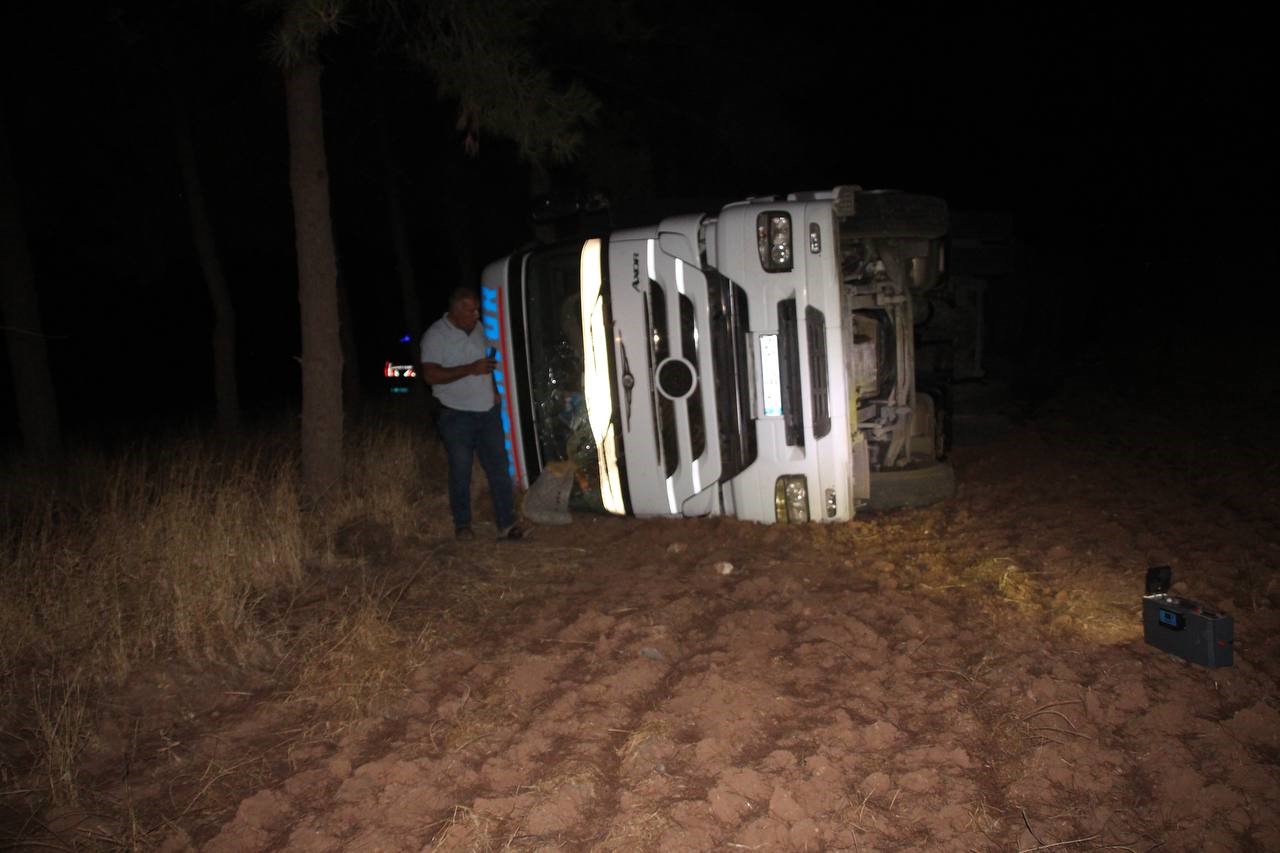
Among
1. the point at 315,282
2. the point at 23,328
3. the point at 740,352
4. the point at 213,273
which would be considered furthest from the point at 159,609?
the point at 213,273

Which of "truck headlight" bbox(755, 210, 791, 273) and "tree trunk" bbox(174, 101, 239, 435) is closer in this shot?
"truck headlight" bbox(755, 210, 791, 273)

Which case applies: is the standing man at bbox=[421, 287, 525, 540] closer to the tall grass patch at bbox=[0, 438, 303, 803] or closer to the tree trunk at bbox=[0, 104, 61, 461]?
the tall grass patch at bbox=[0, 438, 303, 803]

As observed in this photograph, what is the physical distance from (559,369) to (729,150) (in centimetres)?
656

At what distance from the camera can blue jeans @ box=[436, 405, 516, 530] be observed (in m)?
6.29

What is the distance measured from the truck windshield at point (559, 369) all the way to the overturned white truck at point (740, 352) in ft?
0.05

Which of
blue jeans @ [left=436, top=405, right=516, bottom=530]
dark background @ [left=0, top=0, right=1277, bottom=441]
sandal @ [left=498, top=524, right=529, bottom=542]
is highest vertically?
dark background @ [left=0, top=0, right=1277, bottom=441]

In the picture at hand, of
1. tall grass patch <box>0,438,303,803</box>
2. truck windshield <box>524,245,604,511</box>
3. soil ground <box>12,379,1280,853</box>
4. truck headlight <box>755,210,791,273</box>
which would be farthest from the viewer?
truck windshield <box>524,245,604,511</box>

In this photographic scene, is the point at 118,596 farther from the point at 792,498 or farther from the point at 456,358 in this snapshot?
the point at 792,498

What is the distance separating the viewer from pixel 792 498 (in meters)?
6.11

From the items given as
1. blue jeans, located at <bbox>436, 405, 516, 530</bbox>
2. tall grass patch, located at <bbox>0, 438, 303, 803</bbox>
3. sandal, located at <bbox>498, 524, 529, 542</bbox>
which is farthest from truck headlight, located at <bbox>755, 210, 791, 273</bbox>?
tall grass patch, located at <bbox>0, 438, 303, 803</bbox>

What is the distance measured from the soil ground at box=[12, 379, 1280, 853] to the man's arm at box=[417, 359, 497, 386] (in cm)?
108

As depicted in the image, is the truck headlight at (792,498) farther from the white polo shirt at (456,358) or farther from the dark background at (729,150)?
the dark background at (729,150)

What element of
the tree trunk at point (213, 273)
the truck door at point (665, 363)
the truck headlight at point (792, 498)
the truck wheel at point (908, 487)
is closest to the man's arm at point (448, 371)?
the truck door at point (665, 363)

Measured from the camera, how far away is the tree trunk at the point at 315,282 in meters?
6.81
